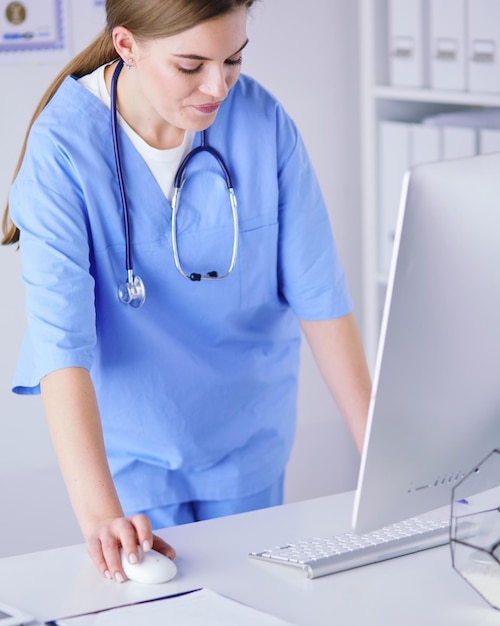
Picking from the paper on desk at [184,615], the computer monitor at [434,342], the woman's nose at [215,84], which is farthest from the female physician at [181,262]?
the computer monitor at [434,342]

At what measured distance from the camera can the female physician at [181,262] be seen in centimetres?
135

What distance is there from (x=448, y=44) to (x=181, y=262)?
1.22 metres

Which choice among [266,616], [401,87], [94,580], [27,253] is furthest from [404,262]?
[401,87]

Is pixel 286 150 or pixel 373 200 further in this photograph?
pixel 373 200

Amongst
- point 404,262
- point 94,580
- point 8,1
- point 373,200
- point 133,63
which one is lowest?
point 94,580

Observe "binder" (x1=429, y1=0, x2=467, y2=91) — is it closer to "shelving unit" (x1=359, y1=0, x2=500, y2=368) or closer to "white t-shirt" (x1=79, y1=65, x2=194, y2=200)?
"shelving unit" (x1=359, y1=0, x2=500, y2=368)

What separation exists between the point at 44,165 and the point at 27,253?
0.13 m

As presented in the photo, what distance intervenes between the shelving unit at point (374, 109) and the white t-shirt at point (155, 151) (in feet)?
3.73

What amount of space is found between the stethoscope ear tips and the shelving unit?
Answer: 129cm

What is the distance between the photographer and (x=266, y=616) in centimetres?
101

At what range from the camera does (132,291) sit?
1.42 m

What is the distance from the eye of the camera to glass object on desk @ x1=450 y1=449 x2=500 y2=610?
1.05m

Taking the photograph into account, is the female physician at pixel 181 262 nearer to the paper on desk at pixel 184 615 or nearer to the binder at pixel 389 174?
the paper on desk at pixel 184 615

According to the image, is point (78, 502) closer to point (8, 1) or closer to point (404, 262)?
point (404, 262)
